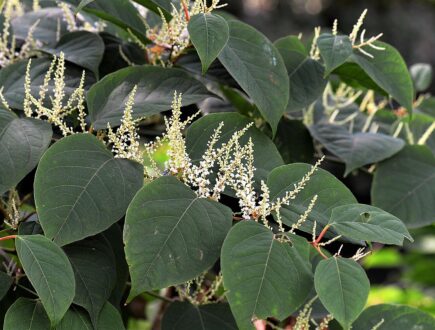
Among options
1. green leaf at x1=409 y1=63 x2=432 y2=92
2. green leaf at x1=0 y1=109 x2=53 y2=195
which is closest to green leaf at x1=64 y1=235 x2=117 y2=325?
green leaf at x1=0 y1=109 x2=53 y2=195

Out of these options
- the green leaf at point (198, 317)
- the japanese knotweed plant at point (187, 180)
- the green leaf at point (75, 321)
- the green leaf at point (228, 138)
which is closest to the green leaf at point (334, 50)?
the japanese knotweed plant at point (187, 180)

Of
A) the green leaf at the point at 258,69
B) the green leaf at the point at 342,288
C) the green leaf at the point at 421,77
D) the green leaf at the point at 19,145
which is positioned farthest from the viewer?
the green leaf at the point at 421,77

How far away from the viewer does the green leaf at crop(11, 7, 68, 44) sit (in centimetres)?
124

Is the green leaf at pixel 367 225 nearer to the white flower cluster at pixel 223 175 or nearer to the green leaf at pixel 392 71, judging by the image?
the white flower cluster at pixel 223 175

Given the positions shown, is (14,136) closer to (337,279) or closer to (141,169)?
(141,169)

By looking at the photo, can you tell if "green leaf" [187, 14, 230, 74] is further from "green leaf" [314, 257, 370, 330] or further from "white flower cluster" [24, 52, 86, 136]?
"green leaf" [314, 257, 370, 330]

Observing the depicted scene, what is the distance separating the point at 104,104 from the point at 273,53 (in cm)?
25

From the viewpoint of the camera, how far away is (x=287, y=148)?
1.21 meters

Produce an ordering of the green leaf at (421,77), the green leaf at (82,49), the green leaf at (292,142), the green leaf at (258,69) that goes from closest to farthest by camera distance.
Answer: the green leaf at (258,69) → the green leaf at (82,49) → the green leaf at (292,142) → the green leaf at (421,77)

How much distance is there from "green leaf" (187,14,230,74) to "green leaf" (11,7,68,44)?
371mm

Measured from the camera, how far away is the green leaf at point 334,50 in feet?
3.46

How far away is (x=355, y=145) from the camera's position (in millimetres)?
1237

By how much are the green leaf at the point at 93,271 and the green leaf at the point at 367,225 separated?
10.5 inches

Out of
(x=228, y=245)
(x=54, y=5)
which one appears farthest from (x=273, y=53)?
(x=54, y=5)
